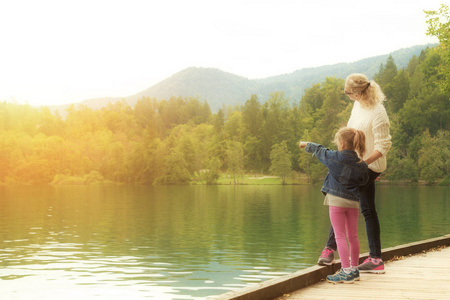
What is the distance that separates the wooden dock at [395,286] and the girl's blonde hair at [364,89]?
6.25 ft

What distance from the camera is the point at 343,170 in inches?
210

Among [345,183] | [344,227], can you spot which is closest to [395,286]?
[344,227]

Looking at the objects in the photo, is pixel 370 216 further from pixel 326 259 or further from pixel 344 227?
pixel 326 259

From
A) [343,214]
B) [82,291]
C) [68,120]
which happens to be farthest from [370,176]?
[68,120]

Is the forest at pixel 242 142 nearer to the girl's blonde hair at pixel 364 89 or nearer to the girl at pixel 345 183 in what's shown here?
the girl's blonde hair at pixel 364 89

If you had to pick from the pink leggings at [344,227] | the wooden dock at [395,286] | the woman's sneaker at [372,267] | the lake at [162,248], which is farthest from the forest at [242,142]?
the pink leggings at [344,227]

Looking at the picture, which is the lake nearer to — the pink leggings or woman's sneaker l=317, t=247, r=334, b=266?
woman's sneaker l=317, t=247, r=334, b=266

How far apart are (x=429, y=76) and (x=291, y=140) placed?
2733cm

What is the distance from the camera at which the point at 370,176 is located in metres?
5.85

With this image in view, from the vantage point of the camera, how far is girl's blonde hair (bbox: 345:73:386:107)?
227 inches

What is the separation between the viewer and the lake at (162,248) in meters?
13.8

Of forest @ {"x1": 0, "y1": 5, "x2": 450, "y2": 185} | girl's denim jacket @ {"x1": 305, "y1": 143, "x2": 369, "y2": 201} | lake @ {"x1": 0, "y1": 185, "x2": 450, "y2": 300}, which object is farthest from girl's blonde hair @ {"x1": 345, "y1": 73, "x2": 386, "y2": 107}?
forest @ {"x1": 0, "y1": 5, "x2": 450, "y2": 185}

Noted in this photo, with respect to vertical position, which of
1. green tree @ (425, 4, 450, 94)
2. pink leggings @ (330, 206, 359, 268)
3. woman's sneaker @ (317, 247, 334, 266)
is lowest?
woman's sneaker @ (317, 247, 334, 266)

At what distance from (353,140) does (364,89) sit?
0.78 metres
